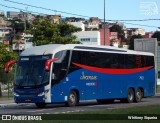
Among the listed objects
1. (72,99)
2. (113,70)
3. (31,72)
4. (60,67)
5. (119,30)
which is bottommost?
(72,99)

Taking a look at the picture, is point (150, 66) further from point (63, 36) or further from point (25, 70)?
point (63, 36)

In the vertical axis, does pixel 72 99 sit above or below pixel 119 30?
below

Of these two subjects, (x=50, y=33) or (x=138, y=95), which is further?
(x=50, y=33)

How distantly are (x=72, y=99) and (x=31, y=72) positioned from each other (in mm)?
2805

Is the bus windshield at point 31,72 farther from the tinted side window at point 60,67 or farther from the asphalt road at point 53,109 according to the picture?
the asphalt road at point 53,109

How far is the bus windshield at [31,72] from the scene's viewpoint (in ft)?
80.2

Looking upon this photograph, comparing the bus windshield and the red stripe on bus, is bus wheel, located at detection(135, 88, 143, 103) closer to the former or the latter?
the red stripe on bus

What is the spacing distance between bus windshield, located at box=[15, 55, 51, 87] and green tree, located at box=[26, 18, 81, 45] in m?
23.3

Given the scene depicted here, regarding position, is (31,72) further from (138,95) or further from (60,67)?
(138,95)

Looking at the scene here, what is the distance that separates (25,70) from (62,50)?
7.22 ft

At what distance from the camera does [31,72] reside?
81.3 feet

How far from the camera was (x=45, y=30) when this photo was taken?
5034cm

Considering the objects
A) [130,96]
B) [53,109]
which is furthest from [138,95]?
[53,109]

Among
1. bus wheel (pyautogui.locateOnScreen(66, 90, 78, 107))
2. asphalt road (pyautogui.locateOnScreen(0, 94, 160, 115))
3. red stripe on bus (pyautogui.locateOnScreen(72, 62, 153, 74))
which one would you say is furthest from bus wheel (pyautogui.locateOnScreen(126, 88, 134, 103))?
bus wheel (pyautogui.locateOnScreen(66, 90, 78, 107))
